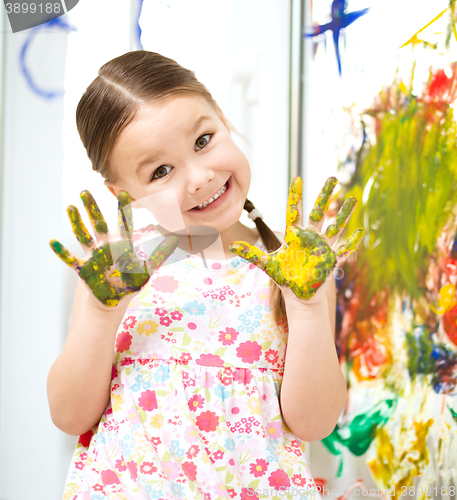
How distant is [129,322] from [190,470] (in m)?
0.23

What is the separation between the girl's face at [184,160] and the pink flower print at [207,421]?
0.92ft

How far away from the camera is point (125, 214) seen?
54 cm

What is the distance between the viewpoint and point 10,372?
100 cm

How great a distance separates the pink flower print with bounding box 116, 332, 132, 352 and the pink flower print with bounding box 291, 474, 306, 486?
0.31 meters

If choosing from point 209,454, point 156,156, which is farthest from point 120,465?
point 156,156

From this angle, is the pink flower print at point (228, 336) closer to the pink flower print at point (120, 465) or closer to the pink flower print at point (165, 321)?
the pink flower print at point (165, 321)

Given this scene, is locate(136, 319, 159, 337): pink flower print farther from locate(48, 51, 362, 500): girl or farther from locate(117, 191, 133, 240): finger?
locate(117, 191, 133, 240): finger

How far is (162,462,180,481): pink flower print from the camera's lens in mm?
563

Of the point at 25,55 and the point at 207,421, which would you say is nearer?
the point at 207,421

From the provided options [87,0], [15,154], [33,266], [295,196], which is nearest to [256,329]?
[295,196]

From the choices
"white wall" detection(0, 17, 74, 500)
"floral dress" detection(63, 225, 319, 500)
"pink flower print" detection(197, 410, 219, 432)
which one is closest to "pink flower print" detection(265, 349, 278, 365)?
"floral dress" detection(63, 225, 319, 500)

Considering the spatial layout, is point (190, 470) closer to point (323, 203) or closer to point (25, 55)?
point (323, 203)

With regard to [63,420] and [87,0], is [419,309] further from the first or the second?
[87,0]

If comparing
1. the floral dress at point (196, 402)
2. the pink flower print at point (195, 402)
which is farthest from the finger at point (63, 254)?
the pink flower print at point (195, 402)
